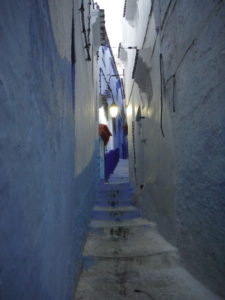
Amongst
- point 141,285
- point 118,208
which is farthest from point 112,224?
point 141,285

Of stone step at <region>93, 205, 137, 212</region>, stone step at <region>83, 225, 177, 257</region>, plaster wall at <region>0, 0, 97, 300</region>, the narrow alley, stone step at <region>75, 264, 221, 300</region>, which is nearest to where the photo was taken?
plaster wall at <region>0, 0, 97, 300</region>

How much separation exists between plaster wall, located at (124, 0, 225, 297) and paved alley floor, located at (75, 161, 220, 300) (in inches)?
10.0

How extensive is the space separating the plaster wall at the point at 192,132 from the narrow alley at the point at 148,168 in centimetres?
2

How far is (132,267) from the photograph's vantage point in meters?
3.95

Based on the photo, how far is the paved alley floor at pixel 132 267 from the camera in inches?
125

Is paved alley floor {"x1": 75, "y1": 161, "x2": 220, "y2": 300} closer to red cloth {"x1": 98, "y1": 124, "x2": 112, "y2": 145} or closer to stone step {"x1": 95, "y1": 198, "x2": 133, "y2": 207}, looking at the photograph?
stone step {"x1": 95, "y1": 198, "x2": 133, "y2": 207}

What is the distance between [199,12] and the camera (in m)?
3.15

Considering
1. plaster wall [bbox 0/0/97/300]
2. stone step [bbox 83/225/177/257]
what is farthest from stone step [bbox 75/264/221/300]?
plaster wall [bbox 0/0/97/300]

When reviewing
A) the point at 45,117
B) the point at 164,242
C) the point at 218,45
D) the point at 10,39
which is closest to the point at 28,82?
the point at 10,39

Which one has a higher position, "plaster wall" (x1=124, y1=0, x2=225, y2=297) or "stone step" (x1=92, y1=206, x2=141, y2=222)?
"plaster wall" (x1=124, y1=0, x2=225, y2=297)

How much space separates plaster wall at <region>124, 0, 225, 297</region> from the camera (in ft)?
9.08

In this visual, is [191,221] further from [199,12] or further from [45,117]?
[199,12]

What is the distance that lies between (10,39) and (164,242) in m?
4.55

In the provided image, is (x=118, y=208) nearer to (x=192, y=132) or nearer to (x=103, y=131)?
(x=192, y=132)
